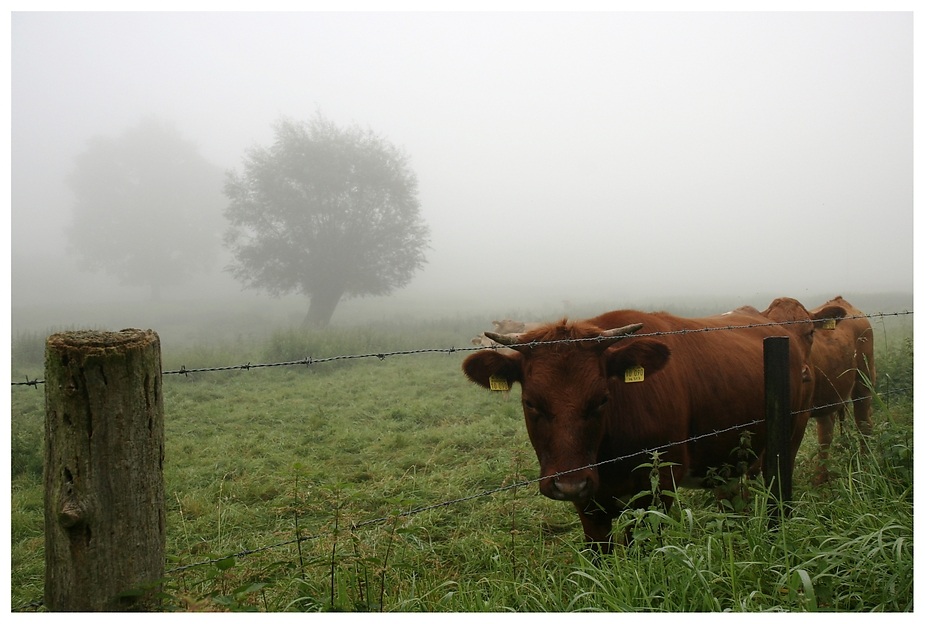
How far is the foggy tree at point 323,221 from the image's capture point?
1149 inches

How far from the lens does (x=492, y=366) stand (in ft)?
12.5

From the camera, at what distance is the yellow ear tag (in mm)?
3586

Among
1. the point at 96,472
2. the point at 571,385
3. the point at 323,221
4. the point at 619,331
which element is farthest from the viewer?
the point at 323,221

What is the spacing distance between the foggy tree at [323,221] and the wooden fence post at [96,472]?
2758 cm

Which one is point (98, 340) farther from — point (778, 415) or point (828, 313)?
point (828, 313)

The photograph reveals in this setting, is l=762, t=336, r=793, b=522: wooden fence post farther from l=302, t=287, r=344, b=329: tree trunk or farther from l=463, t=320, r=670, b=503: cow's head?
l=302, t=287, r=344, b=329: tree trunk

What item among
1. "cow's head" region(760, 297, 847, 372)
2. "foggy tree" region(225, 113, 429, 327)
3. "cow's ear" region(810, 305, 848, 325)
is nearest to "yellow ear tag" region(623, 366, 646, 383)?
"cow's head" region(760, 297, 847, 372)

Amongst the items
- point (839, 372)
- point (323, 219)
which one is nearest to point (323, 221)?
point (323, 219)

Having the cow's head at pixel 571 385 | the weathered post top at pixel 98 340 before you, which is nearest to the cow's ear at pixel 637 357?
the cow's head at pixel 571 385

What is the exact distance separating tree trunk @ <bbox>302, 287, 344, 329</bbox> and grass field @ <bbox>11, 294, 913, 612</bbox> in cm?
1781

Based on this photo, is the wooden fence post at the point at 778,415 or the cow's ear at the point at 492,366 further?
the cow's ear at the point at 492,366

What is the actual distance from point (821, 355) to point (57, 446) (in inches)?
281

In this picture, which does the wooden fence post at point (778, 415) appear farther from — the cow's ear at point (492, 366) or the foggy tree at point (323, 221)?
the foggy tree at point (323, 221)

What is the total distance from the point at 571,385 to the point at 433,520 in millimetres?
2171
